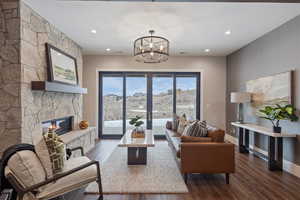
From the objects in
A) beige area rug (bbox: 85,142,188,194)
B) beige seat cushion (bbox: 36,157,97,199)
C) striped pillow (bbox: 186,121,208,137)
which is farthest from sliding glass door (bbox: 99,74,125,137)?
beige seat cushion (bbox: 36,157,97,199)

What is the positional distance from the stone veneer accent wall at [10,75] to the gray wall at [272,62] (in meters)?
4.99

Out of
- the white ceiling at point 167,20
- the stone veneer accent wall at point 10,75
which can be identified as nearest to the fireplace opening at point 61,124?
the stone veneer accent wall at point 10,75

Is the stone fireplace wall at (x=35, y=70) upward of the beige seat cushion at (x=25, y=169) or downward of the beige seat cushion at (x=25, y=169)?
upward

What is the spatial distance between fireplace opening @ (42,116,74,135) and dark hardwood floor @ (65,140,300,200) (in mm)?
1747

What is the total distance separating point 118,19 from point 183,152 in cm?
282

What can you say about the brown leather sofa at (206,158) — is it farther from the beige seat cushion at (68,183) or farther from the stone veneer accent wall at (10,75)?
the stone veneer accent wall at (10,75)

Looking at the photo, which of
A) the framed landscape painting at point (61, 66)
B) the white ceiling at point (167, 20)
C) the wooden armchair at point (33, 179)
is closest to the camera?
the wooden armchair at point (33, 179)

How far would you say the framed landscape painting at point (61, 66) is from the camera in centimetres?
370

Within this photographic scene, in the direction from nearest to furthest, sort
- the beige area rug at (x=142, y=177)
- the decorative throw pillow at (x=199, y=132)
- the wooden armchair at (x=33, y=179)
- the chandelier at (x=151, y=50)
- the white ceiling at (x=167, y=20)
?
the wooden armchair at (x=33, y=179) → the beige area rug at (x=142, y=177) → the white ceiling at (x=167, y=20) → the decorative throw pillow at (x=199, y=132) → the chandelier at (x=151, y=50)

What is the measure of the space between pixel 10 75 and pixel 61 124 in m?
1.81

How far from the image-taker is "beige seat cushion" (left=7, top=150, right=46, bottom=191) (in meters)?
1.83

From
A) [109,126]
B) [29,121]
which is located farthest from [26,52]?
[109,126]

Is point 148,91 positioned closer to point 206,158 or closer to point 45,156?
point 206,158

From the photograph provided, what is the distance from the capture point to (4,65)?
114 inches
